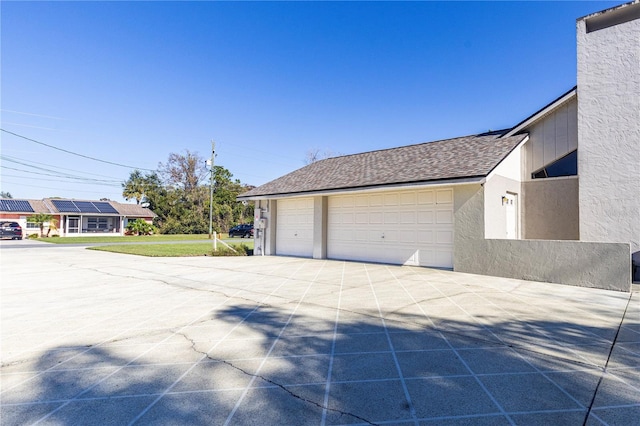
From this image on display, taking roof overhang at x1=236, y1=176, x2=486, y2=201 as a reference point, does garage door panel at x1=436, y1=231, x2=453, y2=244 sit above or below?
below

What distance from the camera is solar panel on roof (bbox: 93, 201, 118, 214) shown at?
123 ft

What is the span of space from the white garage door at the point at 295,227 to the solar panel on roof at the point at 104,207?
33.3 m

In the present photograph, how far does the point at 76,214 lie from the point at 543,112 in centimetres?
4407

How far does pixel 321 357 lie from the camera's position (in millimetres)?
3242

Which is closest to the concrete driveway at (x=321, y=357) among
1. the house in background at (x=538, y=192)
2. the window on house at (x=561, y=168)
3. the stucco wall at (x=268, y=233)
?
the house in background at (x=538, y=192)

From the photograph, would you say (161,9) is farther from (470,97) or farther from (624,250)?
(624,250)

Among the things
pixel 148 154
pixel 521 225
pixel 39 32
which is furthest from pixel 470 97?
pixel 148 154

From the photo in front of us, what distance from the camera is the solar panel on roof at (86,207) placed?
120ft

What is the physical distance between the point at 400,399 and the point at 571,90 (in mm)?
11455

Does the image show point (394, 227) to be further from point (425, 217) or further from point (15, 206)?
point (15, 206)

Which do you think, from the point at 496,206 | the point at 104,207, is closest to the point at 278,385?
the point at 496,206

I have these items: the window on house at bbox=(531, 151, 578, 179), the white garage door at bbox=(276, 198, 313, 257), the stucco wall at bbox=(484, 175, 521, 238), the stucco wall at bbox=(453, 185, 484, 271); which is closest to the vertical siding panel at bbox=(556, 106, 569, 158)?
the window on house at bbox=(531, 151, 578, 179)

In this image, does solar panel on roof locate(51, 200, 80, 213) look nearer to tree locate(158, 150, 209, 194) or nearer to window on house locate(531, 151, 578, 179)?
tree locate(158, 150, 209, 194)

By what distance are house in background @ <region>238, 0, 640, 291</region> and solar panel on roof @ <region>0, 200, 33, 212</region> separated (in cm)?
4180
